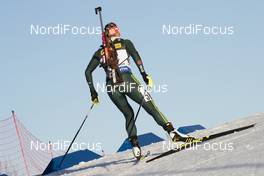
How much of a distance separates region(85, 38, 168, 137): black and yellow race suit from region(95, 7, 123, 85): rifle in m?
0.05

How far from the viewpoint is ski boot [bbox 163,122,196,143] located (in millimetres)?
7414

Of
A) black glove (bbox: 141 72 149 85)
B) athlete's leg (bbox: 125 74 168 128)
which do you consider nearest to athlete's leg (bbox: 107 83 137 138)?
athlete's leg (bbox: 125 74 168 128)

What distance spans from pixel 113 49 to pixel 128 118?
0.95 m

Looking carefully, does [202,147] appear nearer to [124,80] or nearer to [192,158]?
[192,158]

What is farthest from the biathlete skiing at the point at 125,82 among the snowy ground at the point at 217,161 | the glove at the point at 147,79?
the snowy ground at the point at 217,161

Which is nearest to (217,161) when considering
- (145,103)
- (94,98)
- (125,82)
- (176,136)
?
(176,136)

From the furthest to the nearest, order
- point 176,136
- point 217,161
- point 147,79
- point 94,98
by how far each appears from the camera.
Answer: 1. point 94,98
2. point 147,79
3. point 176,136
4. point 217,161

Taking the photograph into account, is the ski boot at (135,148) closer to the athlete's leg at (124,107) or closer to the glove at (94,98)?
the athlete's leg at (124,107)

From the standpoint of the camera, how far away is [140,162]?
7.24 metres

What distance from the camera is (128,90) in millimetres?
7531

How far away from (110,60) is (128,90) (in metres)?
0.47

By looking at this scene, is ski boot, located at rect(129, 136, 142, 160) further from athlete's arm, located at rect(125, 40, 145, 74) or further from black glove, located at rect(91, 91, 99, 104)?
athlete's arm, located at rect(125, 40, 145, 74)

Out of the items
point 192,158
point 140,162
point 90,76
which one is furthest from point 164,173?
point 90,76

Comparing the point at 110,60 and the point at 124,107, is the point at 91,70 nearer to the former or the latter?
the point at 110,60
